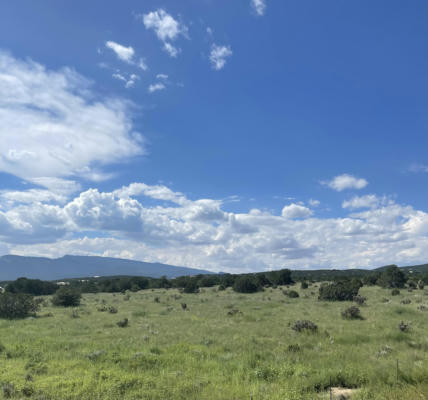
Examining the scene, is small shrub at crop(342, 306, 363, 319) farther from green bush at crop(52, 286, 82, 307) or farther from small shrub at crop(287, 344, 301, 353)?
green bush at crop(52, 286, 82, 307)

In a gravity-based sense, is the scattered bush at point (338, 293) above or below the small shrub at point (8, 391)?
above

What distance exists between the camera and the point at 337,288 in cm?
3688

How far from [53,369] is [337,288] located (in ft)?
107

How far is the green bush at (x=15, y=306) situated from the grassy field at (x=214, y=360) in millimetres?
6997

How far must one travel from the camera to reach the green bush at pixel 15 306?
2811 cm

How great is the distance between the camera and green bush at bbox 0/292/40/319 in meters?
28.1

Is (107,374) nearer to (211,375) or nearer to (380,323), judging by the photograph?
(211,375)

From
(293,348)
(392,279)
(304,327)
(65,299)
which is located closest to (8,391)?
(293,348)

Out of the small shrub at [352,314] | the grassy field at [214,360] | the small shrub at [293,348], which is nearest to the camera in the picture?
the grassy field at [214,360]

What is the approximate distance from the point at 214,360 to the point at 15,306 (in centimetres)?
2393

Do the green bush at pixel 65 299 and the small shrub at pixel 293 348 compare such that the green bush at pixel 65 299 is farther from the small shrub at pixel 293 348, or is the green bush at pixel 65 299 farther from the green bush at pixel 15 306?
the small shrub at pixel 293 348

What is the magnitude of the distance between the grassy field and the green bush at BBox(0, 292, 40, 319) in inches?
275

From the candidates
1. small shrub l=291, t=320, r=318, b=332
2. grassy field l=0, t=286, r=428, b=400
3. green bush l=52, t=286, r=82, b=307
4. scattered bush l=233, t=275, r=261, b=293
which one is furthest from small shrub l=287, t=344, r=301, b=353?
scattered bush l=233, t=275, r=261, b=293

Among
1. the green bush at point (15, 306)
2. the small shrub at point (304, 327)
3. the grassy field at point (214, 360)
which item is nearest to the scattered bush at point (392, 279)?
the grassy field at point (214, 360)
